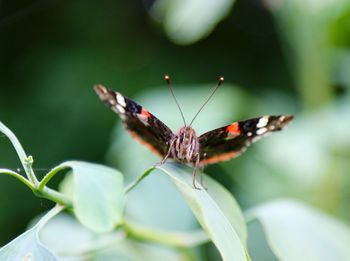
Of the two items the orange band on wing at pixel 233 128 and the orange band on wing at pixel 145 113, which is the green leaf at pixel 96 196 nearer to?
the orange band on wing at pixel 145 113

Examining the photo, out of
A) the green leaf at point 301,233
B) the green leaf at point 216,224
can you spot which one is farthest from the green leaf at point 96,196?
the green leaf at point 301,233

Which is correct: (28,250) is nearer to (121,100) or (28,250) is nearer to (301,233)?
(121,100)

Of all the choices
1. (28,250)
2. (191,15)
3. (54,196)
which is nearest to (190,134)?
(54,196)

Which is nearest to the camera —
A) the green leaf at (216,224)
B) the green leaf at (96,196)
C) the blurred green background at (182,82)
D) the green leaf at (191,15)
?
the green leaf at (216,224)

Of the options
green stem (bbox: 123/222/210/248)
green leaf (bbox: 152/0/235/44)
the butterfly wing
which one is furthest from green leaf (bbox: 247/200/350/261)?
green leaf (bbox: 152/0/235/44)

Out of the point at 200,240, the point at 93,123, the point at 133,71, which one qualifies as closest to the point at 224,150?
the point at 200,240

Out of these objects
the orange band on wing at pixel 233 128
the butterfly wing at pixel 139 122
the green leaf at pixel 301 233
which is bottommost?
the green leaf at pixel 301 233

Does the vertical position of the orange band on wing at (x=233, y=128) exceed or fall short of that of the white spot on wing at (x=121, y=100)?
it falls short

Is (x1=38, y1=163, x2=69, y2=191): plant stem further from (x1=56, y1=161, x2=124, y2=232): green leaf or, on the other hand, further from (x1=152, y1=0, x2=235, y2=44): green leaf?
(x1=152, y1=0, x2=235, y2=44): green leaf
